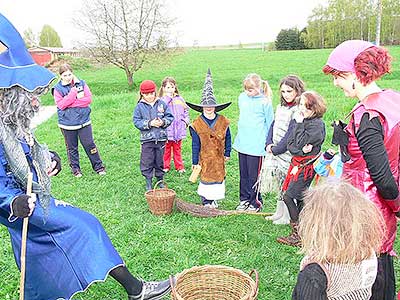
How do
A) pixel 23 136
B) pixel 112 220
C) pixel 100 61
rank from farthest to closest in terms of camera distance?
pixel 100 61 → pixel 112 220 → pixel 23 136

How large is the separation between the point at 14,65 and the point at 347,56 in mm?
1965

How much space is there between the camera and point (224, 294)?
144 inches

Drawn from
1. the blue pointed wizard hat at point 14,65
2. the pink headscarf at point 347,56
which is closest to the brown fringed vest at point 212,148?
the blue pointed wizard hat at point 14,65

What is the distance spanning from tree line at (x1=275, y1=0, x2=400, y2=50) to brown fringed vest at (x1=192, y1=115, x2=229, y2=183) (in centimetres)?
4786

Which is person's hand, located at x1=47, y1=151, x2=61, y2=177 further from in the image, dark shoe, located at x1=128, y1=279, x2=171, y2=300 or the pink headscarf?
the pink headscarf

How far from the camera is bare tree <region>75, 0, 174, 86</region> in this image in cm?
2377

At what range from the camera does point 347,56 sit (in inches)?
111

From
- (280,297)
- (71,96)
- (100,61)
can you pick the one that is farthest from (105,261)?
(100,61)

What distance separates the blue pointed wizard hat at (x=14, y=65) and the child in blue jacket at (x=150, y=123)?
3592 mm

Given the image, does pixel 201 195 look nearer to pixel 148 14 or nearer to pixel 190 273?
pixel 190 273

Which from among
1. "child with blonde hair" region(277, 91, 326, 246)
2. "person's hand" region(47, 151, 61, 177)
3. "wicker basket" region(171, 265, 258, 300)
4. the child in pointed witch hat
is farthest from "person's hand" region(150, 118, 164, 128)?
"wicker basket" region(171, 265, 258, 300)

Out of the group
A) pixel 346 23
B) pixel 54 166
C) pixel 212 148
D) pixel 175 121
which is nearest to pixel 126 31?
pixel 175 121

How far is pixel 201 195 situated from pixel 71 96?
2616 millimetres

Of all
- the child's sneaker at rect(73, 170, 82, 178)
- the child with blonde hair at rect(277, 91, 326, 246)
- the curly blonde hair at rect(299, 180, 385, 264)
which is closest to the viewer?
the curly blonde hair at rect(299, 180, 385, 264)
